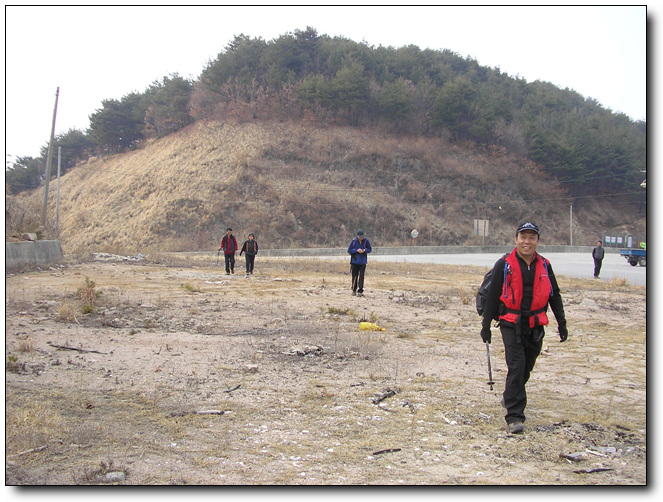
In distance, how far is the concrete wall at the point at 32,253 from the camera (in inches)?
730

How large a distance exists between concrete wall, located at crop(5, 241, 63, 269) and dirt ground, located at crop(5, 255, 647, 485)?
7519mm

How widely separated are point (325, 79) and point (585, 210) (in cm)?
3505

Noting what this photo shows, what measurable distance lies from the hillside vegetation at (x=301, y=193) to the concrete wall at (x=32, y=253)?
24186 millimetres

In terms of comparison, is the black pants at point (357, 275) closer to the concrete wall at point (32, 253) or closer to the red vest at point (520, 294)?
the red vest at point (520, 294)

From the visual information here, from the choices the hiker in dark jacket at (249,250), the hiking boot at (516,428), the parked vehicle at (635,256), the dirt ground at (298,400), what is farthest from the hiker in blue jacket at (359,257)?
the parked vehicle at (635,256)

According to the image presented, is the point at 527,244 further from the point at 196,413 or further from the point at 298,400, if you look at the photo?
the point at 196,413

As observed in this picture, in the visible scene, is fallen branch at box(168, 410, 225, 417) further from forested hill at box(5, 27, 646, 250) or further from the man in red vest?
forested hill at box(5, 27, 646, 250)

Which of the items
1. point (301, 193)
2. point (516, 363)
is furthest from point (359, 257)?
point (301, 193)

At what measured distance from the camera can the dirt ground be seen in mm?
4242

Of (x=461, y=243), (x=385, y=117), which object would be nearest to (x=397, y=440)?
(x=461, y=243)

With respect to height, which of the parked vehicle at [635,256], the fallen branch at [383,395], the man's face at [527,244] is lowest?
the fallen branch at [383,395]

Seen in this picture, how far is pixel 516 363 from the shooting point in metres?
5.33

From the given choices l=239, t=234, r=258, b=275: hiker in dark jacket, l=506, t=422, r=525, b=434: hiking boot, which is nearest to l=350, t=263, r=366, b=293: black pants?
l=239, t=234, r=258, b=275: hiker in dark jacket

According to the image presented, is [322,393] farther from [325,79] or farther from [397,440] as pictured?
[325,79]
